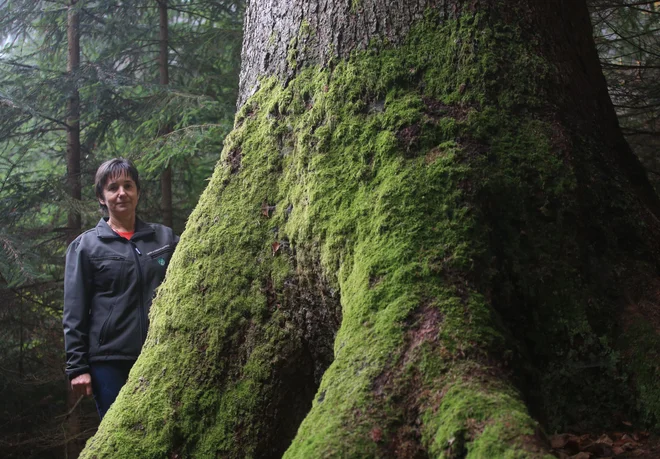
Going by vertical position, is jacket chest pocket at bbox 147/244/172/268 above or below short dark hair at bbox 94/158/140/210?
below

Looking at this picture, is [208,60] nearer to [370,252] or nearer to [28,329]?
[28,329]

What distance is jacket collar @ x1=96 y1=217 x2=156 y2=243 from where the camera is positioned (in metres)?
4.38

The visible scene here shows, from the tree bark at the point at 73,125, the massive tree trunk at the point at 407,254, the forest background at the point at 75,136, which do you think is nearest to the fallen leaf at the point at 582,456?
the massive tree trunk at the point at 407,254

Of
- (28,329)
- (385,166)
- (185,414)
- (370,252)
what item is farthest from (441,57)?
(28,329)

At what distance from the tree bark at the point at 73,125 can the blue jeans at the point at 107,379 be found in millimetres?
6204

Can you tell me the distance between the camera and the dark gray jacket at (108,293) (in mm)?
4121

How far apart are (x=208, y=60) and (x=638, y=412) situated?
407 inches

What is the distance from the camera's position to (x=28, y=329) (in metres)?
10.4

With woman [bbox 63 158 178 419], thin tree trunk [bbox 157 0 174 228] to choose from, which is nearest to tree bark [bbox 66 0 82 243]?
thin tree trunk [bbox 157 0 174 228]

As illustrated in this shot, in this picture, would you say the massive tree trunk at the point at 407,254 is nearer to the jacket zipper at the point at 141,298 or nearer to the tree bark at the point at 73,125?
the jacket zipper at the point at 141,298

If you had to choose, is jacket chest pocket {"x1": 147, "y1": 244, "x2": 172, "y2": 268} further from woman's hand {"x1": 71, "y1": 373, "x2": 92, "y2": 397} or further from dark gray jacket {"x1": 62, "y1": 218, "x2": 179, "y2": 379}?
woman's hand {"x1": 71, "y1": 373, "x2": 92, "y2": 397}

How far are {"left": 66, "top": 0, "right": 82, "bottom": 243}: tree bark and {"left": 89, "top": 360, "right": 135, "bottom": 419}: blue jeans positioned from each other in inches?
244

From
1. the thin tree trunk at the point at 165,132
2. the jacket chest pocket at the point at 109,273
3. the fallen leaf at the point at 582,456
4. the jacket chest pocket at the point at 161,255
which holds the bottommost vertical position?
the fallen leaf at the point at 582,456

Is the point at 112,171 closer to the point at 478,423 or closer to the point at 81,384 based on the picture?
the point at 81,384
